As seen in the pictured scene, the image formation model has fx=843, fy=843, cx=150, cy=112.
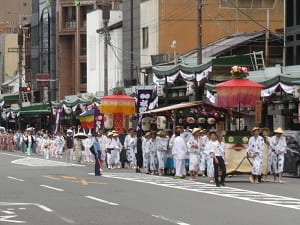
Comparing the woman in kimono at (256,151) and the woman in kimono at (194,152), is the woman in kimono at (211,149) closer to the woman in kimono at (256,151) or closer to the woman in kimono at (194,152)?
the woman in kimono at (194,152)

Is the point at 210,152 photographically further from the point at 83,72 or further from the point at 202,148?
the point at 83,72

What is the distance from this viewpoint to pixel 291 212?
17.7m

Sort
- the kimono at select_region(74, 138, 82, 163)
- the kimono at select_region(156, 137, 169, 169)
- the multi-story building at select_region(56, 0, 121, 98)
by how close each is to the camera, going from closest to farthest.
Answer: the kimono at select_region(156, 137, 169, 169) < the kimono at select_region(74, 138, 82, 163) < the multi-story building at select_region(56, 0, 121, 98)

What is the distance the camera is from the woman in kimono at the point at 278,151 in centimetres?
2848

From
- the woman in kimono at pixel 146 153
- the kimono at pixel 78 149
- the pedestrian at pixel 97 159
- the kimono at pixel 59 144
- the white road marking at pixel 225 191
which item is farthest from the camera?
the kimono at pixel 59 144

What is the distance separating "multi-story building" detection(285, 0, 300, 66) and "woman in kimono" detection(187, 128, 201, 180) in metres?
17.6

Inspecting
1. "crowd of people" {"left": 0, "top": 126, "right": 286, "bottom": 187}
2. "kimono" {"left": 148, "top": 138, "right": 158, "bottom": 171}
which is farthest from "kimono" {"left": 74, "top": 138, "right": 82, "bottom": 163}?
"kimono" {"left": 148, "top": 138, "right": 158, "bottom": 171}

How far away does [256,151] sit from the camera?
91.2 feet

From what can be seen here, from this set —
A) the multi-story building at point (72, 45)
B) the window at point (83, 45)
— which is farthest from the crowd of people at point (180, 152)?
the window at point (83, 45)

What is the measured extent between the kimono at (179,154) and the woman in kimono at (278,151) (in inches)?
128


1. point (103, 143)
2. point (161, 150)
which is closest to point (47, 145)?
point (103, 143)

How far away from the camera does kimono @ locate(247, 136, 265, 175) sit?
Answer: 27705 mm

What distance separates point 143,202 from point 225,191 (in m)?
4.58

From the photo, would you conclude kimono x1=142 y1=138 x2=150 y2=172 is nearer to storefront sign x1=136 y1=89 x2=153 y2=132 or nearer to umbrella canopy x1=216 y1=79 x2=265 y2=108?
umbrella canopy x1=216 y1=79 x2=265 y2=108
